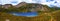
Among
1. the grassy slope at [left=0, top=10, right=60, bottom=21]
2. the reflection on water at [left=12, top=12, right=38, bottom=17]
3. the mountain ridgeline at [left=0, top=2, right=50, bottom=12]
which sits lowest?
the grassy slope at [left=0, top=10, right=60, bottom=21]

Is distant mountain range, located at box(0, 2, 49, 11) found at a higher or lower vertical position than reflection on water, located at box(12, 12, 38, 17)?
higher

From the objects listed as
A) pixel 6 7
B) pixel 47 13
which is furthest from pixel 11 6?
pixel 47 13

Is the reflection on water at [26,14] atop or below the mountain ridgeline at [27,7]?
below

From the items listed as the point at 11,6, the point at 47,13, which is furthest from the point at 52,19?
the point at 11,6

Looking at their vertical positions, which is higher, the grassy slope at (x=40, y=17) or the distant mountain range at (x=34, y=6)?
the distant mountain range at (x=34, y=6)

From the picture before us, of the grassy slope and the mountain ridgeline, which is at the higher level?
the mountain ridgeline

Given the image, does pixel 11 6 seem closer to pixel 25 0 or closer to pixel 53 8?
pixel 25 0

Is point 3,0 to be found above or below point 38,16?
above

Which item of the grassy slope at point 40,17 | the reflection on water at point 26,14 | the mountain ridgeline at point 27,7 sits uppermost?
the mountain ridgeline at point 27,7

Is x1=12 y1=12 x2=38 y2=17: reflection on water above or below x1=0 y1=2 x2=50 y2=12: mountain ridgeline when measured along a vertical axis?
below

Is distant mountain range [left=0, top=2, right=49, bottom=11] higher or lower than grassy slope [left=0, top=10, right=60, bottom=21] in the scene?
higher
